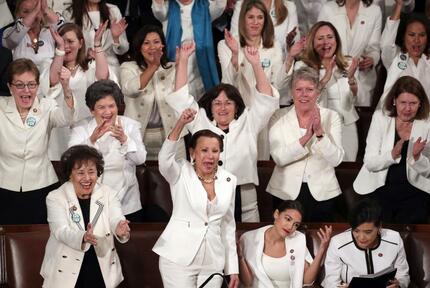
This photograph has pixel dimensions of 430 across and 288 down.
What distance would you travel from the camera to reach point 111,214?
20.1 ft

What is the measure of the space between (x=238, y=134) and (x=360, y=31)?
6.29 ft

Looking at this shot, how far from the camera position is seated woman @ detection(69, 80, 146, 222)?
6.62m

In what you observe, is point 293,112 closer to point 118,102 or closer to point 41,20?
point 118,102

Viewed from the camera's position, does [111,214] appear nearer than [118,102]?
Yes

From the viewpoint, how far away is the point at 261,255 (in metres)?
6.35

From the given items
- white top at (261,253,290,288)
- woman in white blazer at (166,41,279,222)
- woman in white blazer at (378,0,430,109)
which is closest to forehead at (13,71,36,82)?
woman in white blazer at (166,41,279,222)

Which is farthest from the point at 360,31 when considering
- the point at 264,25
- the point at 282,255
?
the point at 282,255

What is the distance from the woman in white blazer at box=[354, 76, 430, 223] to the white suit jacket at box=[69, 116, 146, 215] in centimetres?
142

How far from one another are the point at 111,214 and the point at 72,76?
1.68m

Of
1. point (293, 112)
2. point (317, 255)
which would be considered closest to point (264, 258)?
point (317, 255)

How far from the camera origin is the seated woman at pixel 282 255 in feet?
20.7

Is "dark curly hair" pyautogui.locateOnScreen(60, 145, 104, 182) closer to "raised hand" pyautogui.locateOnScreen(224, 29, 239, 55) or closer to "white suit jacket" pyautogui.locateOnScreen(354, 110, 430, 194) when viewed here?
"raised hand" pyautogui.locateOnScreen(224, 29, 239, 55)

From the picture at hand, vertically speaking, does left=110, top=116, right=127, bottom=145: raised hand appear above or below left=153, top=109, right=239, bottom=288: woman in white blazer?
above

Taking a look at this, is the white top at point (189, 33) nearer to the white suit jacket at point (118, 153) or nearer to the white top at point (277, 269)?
the white suit jacket at point (118, 153)
